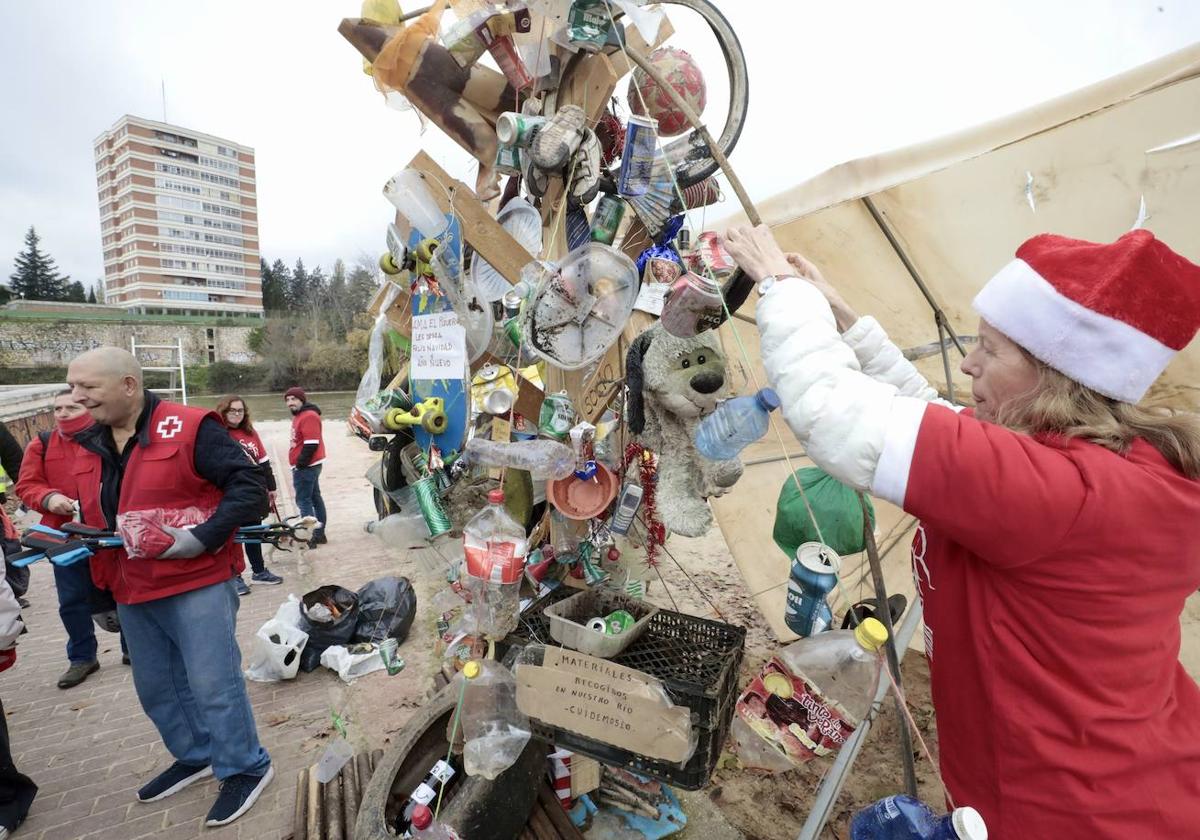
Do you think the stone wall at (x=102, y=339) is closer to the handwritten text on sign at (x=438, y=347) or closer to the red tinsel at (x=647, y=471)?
the handwritten text on sign at (x=438, y=347)

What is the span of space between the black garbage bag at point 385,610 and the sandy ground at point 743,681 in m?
0.19

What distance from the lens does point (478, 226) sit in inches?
71.9

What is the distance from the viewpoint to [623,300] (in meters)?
1.59

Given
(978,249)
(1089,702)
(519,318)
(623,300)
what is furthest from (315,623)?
(978,249)

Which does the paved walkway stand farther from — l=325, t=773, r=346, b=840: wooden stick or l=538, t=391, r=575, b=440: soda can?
l=538, t=391, r=575, b=440: soda can

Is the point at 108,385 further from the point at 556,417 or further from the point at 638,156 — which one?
the point at 638,156

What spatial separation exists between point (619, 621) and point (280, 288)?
6689 centimetres

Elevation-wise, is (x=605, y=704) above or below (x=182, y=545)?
below

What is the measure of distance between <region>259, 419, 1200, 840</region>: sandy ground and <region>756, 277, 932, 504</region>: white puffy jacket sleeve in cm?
136

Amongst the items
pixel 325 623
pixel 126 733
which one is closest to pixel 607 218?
pixel 325 623

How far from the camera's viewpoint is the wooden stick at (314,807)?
2.18 metres

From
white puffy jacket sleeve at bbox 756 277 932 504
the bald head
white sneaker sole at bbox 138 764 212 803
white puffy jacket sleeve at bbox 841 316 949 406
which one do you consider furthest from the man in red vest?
white puffy jacket sleeve at bbox 841 316 949 406

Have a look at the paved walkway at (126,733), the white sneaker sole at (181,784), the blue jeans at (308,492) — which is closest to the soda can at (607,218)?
the paved walkway at (126,733)

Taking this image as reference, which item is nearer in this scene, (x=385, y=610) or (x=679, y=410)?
(x=679, y=410)
